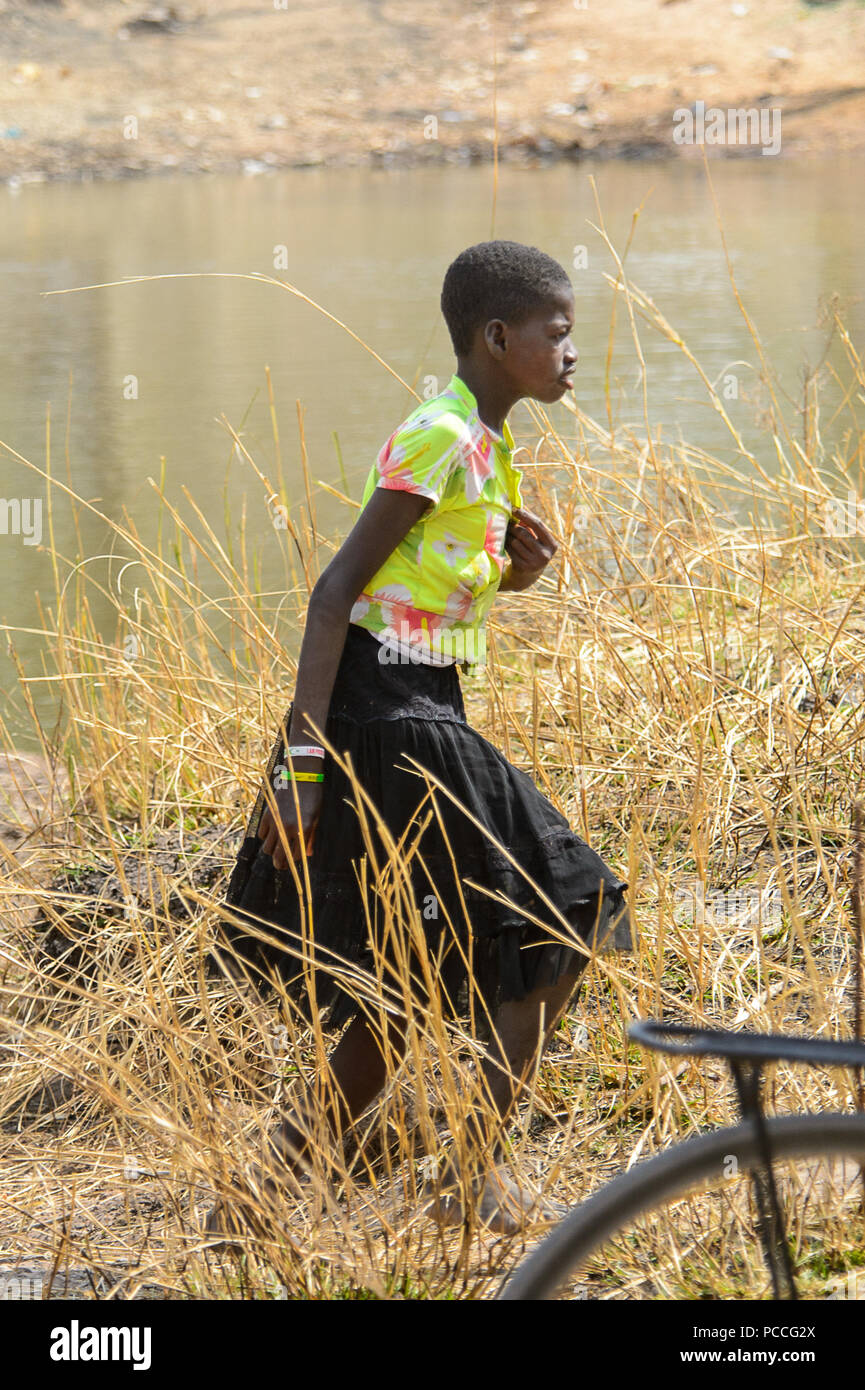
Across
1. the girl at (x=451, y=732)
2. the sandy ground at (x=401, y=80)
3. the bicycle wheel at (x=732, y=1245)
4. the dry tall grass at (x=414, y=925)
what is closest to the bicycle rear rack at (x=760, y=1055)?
the bicycle wheel at (x=732, y=1245)

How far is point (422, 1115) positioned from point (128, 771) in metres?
1.35

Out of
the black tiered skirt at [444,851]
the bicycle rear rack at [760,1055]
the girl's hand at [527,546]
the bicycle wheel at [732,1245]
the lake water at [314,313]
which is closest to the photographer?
the bicycle rear rack at [760,1055]

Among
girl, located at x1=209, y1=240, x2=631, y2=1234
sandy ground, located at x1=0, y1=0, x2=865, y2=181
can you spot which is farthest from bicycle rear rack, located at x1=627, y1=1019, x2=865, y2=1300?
sandy ground, located at x1=0, y1=0, x2=865, y2=181

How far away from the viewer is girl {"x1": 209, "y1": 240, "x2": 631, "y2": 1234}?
5.12ft

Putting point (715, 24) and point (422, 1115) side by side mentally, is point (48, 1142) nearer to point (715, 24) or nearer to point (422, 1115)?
point (422, 1115)

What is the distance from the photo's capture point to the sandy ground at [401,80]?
1501cm

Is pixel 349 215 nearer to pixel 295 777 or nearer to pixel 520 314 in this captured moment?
pixel 520 314

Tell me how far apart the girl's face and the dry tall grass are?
1.53ft

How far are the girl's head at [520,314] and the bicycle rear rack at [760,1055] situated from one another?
0.86 m

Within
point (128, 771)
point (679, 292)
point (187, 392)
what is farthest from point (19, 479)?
point (679, 292)

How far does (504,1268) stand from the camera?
4.82 feet

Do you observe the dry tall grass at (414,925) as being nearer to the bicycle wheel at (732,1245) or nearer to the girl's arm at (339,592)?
the bicycle wheel at (732,1245)

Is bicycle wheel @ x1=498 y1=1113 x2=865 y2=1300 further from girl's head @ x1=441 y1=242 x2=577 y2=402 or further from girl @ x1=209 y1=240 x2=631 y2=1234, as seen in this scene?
girl's head @ x1=441 y1=242 x2=577 y2=402

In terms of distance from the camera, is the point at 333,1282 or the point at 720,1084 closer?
the point at 333,1282
